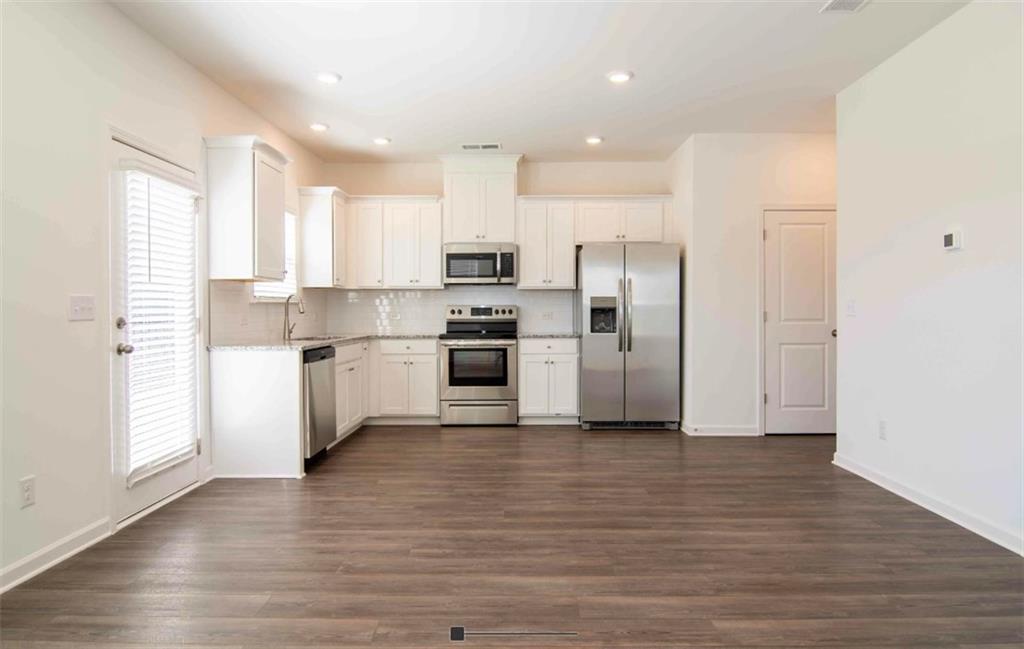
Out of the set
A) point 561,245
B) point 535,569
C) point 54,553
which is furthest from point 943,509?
point 54,553

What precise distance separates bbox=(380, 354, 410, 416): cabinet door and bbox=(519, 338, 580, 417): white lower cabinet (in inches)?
47.9

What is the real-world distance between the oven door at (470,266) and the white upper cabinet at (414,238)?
0.16 meters

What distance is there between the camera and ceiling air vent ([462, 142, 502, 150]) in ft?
16.8

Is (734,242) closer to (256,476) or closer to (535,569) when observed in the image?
(535,569)

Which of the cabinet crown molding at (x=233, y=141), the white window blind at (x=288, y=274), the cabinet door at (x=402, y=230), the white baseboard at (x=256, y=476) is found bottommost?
the white baseboard at (x=256, y=476)

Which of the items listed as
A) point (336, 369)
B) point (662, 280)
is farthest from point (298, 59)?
point (662, 280)

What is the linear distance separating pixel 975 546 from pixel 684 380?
8.88 ft

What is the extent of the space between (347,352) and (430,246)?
1.51 metres

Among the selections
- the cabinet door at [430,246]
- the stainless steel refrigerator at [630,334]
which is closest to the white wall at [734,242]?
the stainless steel refrigerator at [630,334]

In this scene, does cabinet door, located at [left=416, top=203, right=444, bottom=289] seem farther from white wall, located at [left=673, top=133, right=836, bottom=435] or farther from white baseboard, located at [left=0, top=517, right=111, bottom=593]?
white baseboard, located at [left=0, top=517, right=111, bottom=593]

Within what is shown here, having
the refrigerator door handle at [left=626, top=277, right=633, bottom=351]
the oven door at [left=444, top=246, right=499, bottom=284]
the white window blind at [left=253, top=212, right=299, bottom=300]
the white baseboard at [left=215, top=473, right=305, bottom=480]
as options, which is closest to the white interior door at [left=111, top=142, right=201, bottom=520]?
the white baseboard at [left=215, top=473, right=305, bottom=480]

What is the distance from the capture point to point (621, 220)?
18.1ft

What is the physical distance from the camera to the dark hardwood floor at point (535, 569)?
190 cm

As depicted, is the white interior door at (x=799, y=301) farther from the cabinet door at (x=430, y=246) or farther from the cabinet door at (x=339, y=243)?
the cabinet door at (x=339, y=243)
